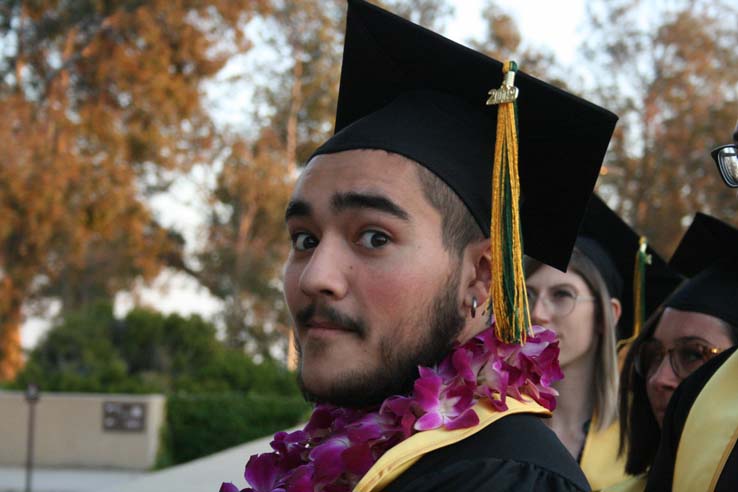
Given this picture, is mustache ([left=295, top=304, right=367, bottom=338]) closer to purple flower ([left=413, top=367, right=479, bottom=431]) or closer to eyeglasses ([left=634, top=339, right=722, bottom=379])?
purple flower ([left=413, top=367, right=479, bottom=431])

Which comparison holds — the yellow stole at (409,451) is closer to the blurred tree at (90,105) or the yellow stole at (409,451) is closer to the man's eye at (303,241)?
the man's eye at (303,241)

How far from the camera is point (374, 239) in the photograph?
72.2 inches

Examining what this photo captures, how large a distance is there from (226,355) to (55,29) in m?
11.1

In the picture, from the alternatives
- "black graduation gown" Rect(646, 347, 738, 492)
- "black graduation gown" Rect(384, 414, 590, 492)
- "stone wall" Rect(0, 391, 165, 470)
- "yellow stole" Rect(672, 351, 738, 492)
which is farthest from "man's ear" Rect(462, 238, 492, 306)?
"stone wall" Rect(0, 391, 165, 470)

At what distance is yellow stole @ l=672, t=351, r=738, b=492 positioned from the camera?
2.02 m

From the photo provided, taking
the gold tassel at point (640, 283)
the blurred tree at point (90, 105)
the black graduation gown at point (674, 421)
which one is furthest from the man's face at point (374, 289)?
the blurred tree at point (90, 105)

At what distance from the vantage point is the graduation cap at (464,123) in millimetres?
1971

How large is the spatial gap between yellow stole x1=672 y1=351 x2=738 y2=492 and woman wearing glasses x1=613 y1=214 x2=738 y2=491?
0.90m

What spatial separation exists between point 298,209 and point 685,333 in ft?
6.01

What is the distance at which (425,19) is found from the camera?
2870 cm

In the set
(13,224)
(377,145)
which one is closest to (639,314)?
(377,145)

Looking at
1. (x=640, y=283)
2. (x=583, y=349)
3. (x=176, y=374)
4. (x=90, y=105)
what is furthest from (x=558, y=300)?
(x=90, y=105)

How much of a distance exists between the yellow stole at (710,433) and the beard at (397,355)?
25.1 inches

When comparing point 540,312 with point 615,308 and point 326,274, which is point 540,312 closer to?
point 615,308
